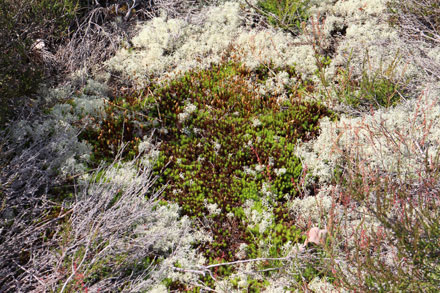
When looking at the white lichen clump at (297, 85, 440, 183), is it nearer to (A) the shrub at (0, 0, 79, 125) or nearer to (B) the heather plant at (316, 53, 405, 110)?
(B) the heather plant at (316, 53, 405, 110)

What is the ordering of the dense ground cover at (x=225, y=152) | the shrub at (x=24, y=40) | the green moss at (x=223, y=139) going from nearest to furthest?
the dense ground cover at (x=225, y=152)
the green moss at (x=223, y=139)
the shrub at (x=24, y=40)

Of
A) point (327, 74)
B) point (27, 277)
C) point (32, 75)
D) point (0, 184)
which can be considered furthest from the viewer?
point (327, 74)

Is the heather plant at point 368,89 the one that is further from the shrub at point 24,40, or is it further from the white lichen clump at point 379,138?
the shrub at point 24,40

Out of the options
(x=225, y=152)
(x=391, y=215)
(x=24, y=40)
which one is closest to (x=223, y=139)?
(x=225, y=152)

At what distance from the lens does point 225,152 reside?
15.6 feet

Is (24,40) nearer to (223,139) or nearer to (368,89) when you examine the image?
(223,139)

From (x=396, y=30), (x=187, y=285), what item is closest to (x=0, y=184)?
(x=187, y=285)

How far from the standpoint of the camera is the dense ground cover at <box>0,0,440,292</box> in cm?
334

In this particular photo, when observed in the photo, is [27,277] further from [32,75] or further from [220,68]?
[220,68]

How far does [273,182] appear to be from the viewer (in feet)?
14.7

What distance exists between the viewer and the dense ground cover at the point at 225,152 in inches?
→ 131

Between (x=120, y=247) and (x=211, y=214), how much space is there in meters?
1.14

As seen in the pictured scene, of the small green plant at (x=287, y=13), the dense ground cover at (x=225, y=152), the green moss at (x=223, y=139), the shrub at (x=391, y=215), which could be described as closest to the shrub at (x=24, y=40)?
the dense ground cover at (x=225, y=152)

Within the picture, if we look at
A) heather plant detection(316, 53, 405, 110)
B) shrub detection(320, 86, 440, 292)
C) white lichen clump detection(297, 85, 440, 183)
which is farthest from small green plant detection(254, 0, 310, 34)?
shrub detection(320, 86, 440, 292)
